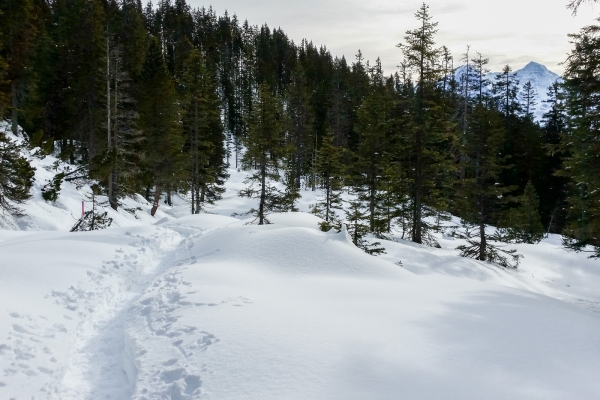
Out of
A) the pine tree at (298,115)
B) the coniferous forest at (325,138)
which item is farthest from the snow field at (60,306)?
the pine tree at (298,115)

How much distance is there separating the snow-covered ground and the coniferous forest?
5.29 m

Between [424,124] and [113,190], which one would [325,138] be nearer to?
[424,124]

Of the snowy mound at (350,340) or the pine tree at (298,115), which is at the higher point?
the pine tree at (298,115)

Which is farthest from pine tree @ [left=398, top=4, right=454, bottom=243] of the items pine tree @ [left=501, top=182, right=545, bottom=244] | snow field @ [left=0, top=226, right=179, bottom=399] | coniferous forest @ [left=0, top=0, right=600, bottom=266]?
snow field @ [left=0, top=226, right=179, bottom=399]

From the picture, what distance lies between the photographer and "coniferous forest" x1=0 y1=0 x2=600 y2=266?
18208 mm

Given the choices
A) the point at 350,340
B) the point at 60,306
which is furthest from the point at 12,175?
the point at 350,340

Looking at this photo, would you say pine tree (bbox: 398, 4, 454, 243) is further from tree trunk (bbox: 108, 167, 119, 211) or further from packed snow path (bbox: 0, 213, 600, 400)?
tree trunk (bbox: 108, 167, 119, 211)

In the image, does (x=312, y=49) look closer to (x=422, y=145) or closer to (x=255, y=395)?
(x=422, y=145)

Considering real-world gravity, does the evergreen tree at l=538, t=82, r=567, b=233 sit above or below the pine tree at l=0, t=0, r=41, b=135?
below

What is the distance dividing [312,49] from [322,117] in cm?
4318

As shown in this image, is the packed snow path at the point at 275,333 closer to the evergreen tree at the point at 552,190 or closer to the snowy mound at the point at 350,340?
the snowy mound at the point at 350,340

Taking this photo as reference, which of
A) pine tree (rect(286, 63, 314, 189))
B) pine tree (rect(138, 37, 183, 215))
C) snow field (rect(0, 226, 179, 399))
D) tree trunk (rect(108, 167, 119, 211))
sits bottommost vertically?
snow field (rect(0, 226, 179, 399))

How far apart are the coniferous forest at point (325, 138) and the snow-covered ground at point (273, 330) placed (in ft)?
17.3

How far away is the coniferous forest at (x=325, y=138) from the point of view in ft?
59.7
